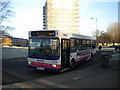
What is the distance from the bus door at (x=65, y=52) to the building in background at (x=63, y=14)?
10512 cm

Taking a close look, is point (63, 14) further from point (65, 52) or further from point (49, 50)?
point (49, 50)

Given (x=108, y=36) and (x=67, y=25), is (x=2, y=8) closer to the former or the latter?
(x=108, y=36)

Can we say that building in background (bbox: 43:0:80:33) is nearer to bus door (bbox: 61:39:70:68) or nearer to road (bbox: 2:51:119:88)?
bus door (bbox: 61:39:70:68)

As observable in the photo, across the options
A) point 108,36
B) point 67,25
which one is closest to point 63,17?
Answer: point 67,25

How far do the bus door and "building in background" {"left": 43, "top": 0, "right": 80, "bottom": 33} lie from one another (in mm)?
105119

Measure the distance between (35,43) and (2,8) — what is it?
57.2 feet

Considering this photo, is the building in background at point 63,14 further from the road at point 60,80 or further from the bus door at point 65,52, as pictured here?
the road at point 60,80

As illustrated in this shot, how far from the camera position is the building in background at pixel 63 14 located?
115 metres

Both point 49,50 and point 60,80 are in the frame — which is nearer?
point 60,80

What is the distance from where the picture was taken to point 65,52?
33.1 ft

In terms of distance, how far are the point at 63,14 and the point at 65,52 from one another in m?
111

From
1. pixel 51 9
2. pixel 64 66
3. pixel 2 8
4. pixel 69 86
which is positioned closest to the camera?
pixel 69 86

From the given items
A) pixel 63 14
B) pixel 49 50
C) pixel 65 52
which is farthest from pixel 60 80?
pixel 63 14

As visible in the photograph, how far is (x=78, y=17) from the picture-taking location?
4700 inches
